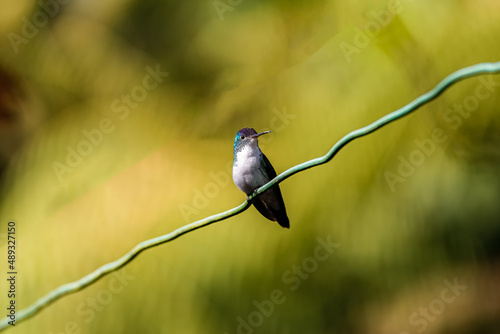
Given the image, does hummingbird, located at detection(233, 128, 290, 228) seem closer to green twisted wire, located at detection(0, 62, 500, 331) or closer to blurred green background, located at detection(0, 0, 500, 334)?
blurred green background, located at detection(0, 0, 500, 334)

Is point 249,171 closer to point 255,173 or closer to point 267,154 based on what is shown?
point 255,173

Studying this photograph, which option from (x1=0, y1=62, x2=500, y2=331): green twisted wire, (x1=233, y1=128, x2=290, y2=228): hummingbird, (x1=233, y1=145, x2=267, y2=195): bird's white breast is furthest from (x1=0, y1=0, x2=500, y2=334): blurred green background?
(x1=0, y1=62, x2=500, y2=331): green twisted wire

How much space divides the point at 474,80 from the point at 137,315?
1953mm

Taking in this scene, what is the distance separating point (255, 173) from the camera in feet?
9.70

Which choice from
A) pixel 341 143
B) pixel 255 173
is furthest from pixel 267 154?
pixel 341 143

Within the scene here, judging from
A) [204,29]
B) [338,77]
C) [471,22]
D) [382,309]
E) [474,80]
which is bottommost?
[382,309]

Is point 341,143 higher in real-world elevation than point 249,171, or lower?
lower

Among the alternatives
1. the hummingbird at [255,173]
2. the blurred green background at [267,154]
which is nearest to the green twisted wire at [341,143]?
the hummingbird at [255,173]

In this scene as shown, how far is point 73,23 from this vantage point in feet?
13.7

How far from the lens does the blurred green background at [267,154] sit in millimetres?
3098

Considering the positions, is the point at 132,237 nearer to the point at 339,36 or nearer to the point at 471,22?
the point at 339,36

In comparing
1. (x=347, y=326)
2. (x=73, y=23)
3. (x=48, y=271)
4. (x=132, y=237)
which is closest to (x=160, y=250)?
(x=132, y=237)

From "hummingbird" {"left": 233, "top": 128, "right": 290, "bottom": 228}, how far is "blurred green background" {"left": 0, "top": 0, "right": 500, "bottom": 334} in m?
0.15

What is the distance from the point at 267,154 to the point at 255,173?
1.40ft
